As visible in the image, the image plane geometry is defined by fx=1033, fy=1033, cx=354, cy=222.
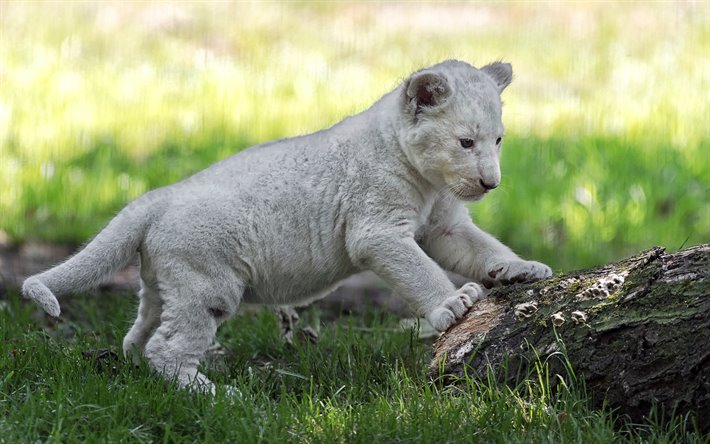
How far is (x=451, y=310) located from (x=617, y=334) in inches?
32.3

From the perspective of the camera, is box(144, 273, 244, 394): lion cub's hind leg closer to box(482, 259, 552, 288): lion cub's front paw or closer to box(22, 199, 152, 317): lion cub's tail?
box(22, 199, 152, 317): lion cub's tail

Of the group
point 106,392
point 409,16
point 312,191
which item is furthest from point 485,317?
point 409,16

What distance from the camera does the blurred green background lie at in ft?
25.7

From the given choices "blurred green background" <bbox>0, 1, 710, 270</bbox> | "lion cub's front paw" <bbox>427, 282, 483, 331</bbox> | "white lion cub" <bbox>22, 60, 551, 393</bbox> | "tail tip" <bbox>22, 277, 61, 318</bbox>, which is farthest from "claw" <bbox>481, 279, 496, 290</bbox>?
"blurred green background" <bbox>0, 1, 710, 270</bbox>

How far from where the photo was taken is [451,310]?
452 centimetres

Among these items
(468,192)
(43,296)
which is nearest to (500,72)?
(468,192)

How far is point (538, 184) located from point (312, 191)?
12.3ft

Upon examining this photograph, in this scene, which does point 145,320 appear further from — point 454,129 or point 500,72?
point 500,72

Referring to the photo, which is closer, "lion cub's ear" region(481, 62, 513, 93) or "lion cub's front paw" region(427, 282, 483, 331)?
"lion cub's front paw" region(427, 282, 483, 331)

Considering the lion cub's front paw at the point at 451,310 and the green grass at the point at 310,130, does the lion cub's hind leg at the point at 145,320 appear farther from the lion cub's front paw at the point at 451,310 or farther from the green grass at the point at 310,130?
the lion cub's front paw at the point at 451,310

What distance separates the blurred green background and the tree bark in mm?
2757

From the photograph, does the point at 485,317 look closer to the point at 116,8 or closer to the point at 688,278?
the point at 688,278

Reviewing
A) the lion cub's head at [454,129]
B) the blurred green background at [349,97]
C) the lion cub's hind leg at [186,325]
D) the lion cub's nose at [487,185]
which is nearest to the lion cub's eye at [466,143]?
the lion cub's head at [454,129]

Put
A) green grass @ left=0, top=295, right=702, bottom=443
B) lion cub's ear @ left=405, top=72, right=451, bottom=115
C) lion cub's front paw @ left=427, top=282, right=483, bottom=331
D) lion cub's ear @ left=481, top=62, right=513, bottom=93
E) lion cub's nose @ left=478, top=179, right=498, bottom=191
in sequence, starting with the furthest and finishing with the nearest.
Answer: lion cub's ear @ left=481, top=62, right=513, bottom=93 < lion cub's ear @ left=405, top=72, right=451, bottom=115 < lion cub's nose @ left=478, top=179, right=498, bottom=191 < lion cub's front paw @ left=427, top=282, right=483, bottom=331 < green grass @ left=0, top=295, right=702, bottom=443
